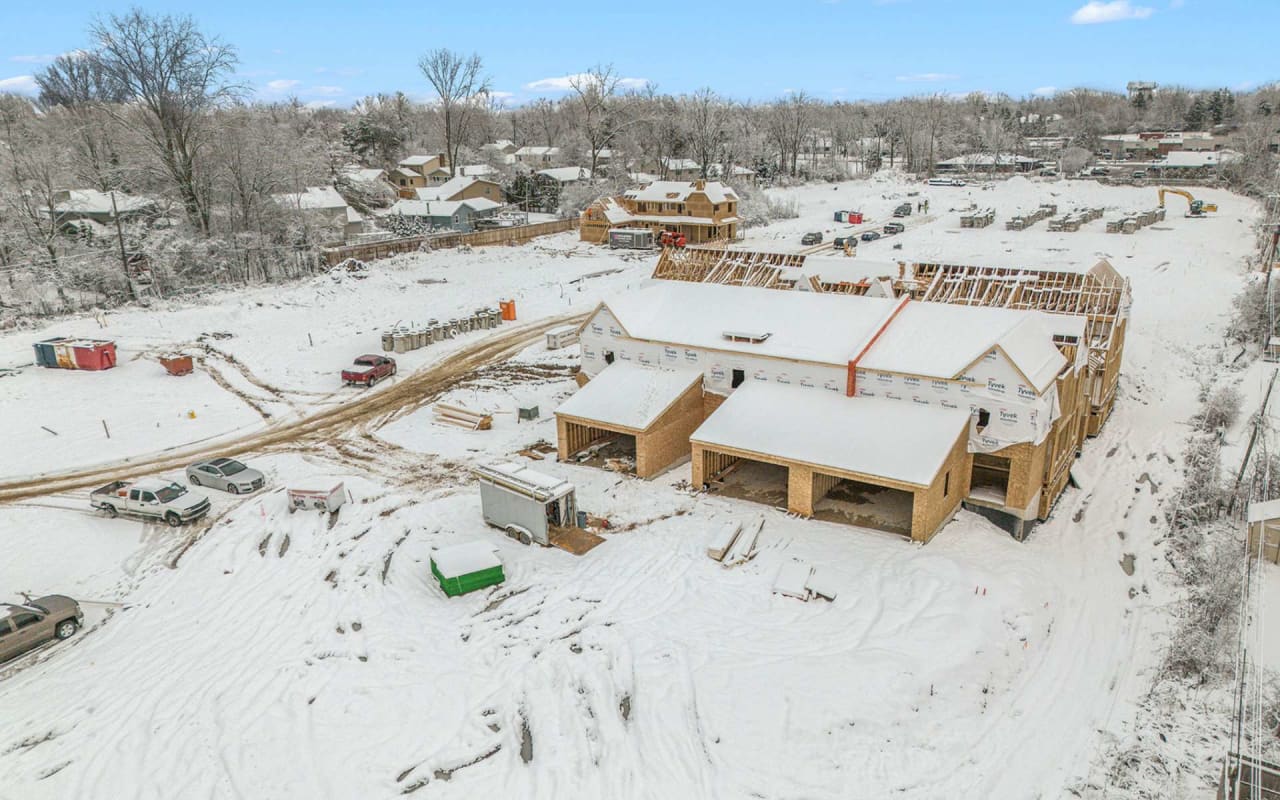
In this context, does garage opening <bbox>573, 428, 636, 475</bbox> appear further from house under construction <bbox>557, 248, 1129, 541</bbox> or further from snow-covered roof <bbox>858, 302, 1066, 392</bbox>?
snow-covered roof <bbox>858, 302, 1066, 392</bbox>

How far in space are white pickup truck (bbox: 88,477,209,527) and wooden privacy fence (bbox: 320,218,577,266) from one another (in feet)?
116

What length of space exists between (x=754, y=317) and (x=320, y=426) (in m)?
17.9

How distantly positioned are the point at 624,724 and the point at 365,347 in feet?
100

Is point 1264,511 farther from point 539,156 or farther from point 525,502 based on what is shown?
point 539,156

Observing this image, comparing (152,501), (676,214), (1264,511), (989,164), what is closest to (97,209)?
(676,214)

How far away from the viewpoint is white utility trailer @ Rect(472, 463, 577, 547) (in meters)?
22.6

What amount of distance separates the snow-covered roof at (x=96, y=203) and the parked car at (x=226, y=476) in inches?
1638

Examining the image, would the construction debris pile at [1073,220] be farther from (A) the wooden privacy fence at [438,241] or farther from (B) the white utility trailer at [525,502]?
(B) the white utility trailer at [525,502]

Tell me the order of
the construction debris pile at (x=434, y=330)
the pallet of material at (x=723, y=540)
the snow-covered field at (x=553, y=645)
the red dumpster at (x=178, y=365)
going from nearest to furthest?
the snow-covered field at (x=553, y=645), the pallet of material at (x=723, y=540), the red dumpster at (x=178, y=365), the construction debris pile at (x=434, y=330)

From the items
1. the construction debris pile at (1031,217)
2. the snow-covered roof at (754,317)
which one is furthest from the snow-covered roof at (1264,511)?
the construction debris pile at (1031,217)

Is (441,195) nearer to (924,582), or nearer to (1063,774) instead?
(924,582)

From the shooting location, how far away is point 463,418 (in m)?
31.7

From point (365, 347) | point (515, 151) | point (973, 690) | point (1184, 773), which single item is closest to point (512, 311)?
point (365, 347)

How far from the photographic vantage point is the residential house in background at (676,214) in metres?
72.5
